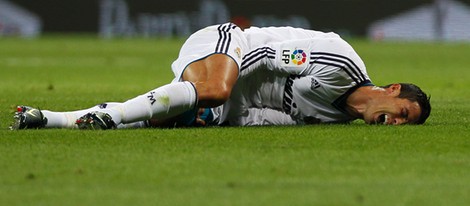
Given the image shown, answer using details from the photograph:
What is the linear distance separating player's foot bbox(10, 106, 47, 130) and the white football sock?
0.40m

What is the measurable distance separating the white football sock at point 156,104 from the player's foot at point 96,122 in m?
0.04

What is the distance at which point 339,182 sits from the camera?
5.03m

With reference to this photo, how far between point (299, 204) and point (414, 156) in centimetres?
154

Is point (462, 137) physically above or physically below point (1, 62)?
above

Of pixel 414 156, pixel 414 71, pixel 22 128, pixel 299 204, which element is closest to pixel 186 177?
pixel 299 204

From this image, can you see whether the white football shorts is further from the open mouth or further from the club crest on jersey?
the open mouth

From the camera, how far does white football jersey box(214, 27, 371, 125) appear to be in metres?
7.33

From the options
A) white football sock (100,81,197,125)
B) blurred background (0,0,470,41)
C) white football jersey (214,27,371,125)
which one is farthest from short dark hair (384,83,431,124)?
blurred background (0,0,470,41)

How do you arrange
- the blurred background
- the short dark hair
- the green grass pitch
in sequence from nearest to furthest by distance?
1. the green grass pitch
2. the short dark hair
3. the blurred background

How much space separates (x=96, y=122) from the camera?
22.5ft

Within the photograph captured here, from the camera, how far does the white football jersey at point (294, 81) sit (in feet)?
24.0

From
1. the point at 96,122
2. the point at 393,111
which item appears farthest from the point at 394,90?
the point at 96,122

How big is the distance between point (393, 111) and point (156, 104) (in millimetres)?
1559

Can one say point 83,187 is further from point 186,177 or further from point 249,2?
point 249,2
